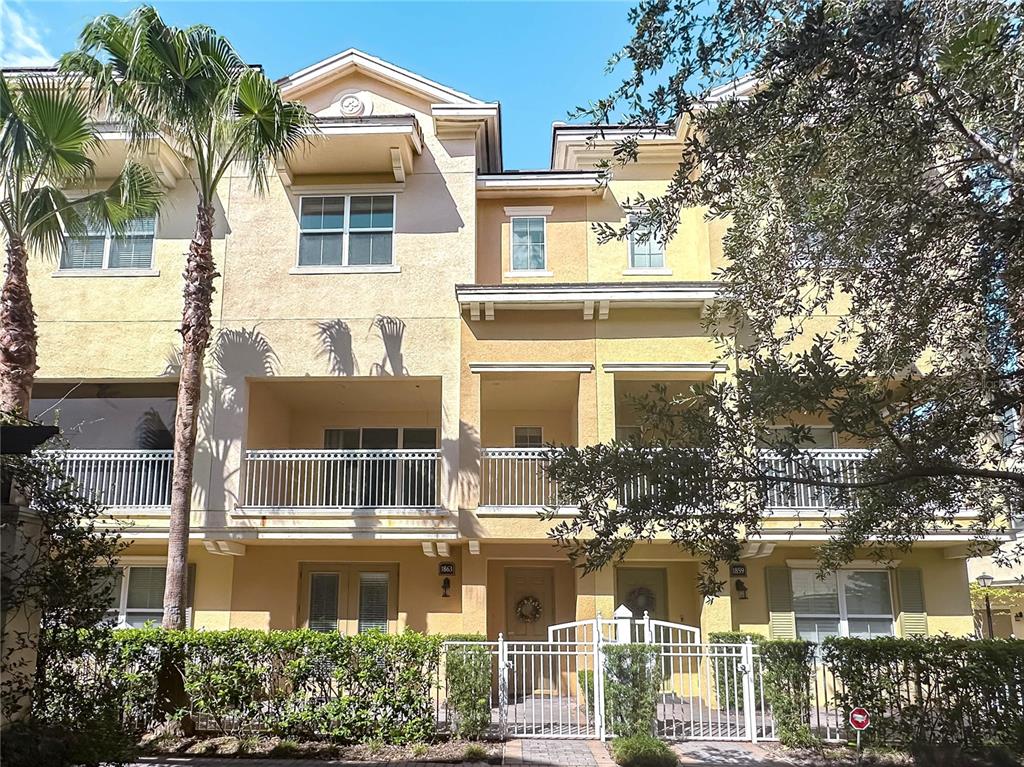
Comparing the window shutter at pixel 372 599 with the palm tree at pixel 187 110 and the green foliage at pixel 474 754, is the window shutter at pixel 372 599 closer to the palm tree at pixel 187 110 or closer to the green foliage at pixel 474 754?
the palm tree at pixel 187 110

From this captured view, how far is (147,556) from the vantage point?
621 inches

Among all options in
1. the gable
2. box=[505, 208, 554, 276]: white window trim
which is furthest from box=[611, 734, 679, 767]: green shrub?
the gable

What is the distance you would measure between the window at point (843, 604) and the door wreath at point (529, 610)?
5.08m

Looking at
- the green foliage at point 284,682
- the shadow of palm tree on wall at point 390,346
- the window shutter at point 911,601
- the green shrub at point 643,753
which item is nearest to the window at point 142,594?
the green foliage at point 284,682

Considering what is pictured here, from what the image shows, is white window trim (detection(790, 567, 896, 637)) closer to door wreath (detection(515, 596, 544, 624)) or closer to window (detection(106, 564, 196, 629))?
door wreath (detection(515, 596, 544, 624))

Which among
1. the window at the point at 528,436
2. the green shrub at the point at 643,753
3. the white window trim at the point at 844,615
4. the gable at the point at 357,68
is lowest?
the green shrub at the point at 643,753

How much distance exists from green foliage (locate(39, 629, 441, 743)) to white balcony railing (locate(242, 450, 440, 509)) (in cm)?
372

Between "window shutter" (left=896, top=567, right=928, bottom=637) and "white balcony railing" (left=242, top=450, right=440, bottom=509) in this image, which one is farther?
"window shutter" (left=896, top=567, right=928, bottom=637)

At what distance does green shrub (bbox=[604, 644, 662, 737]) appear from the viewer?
38.2 feet

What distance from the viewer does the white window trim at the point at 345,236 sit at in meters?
16.0

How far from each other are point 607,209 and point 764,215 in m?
7.52

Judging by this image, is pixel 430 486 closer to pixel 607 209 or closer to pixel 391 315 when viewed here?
pixel 391 315

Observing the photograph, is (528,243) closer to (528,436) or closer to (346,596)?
(528,436)

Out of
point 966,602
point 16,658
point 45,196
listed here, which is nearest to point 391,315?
point 45,196
